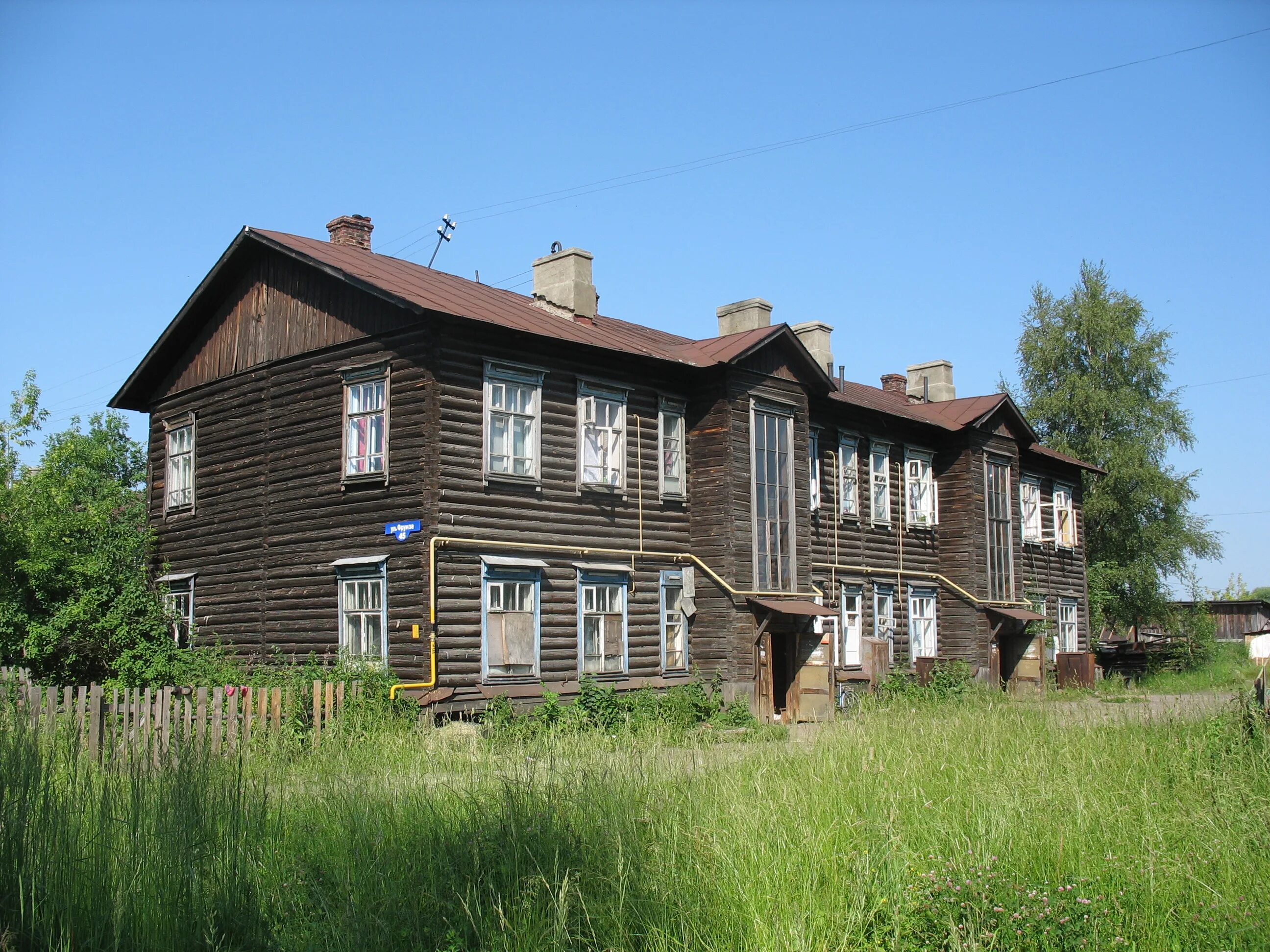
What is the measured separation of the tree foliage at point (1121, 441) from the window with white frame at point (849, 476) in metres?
16.8

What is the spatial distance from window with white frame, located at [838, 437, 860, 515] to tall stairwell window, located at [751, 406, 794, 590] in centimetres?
393

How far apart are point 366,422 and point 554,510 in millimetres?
3423

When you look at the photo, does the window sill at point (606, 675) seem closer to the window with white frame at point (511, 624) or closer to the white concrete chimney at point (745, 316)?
the window with white frame at point (511, 624)

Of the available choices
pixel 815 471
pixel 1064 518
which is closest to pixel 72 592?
pixel 815 471

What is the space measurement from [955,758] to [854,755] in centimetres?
82

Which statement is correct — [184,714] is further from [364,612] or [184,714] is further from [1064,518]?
[1064,518]

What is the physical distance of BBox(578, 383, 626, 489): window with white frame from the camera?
19.9m

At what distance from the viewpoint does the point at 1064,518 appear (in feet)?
119

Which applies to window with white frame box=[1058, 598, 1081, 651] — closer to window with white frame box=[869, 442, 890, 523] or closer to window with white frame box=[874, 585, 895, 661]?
window with white frame box=[874, 585, 895, 661]

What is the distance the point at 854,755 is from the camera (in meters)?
9.58

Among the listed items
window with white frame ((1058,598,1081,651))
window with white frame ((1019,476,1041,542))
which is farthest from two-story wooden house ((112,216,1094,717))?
window with white frame ((1058,598,1081,651))

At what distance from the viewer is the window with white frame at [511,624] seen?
701 inches

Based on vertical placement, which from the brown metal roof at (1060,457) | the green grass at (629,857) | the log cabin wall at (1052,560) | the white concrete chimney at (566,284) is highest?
the white concrete chimney at (566,284)

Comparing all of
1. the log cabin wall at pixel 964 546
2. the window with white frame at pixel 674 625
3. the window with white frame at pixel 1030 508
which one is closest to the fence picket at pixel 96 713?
the window with white frame at pixel 674 625
